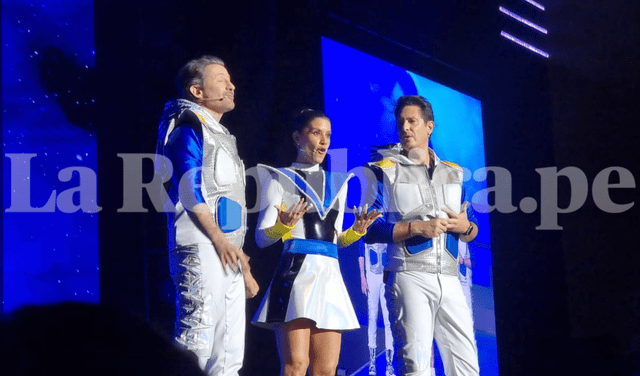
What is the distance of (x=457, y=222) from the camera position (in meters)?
3.04

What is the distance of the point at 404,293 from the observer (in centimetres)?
299

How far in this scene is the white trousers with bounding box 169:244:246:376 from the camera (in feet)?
7.96

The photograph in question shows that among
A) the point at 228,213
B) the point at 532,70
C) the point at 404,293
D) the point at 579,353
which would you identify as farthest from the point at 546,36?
the point at 228,213

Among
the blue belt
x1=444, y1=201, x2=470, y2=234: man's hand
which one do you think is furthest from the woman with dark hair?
x1=444, y1=201, x2=470, y2=234: man's hand

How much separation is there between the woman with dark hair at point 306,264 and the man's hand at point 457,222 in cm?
36

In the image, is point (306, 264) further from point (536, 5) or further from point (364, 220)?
point (536, 5)

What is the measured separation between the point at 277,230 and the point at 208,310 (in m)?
0.44

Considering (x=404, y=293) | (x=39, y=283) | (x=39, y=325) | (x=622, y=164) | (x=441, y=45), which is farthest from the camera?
(x=622, y=164)

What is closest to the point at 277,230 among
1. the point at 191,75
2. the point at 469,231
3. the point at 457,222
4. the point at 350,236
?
the point at 350,236

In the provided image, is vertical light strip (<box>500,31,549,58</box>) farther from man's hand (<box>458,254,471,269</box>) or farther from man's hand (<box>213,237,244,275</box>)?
man's hand (<box>213,237,244,275</box>)

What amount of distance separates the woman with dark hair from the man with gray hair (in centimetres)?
15

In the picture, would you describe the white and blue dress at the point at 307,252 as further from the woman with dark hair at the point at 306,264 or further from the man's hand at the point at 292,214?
the man's hand at the point at 292,214

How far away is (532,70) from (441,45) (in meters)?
0.87

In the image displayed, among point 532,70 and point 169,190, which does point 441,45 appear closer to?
point 532,70
